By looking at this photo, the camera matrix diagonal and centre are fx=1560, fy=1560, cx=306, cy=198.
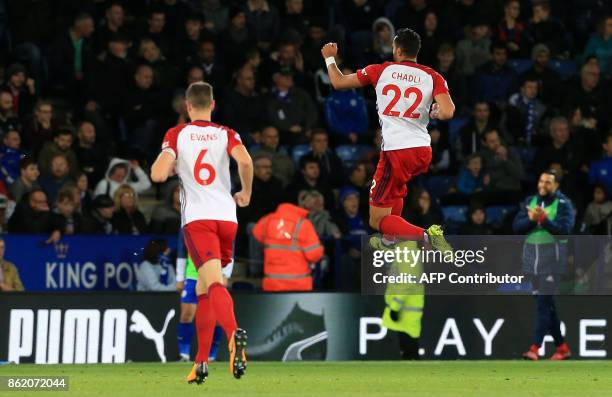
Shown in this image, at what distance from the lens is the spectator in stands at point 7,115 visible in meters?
18.9

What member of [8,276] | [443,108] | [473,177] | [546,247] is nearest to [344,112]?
[473,177]

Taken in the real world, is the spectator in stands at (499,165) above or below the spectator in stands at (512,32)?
below

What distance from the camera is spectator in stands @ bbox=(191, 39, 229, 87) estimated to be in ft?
68.2

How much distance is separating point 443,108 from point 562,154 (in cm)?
778

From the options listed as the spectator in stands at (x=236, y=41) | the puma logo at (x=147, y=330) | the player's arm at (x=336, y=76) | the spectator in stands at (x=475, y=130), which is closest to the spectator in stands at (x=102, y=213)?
the puma logo at (x=147, y=330)

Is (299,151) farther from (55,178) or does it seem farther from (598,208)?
(598,208)

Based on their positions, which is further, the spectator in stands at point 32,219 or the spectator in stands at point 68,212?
the spectator in stands at point 68,212

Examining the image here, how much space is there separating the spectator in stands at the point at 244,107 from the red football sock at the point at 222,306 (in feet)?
28.2

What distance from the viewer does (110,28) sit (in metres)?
20.9

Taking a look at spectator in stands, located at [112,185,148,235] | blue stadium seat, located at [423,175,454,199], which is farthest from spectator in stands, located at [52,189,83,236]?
blue stadium seat, located at [423,175,454,199]

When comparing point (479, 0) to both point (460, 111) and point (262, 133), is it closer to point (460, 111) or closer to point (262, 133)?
point (460, 111)

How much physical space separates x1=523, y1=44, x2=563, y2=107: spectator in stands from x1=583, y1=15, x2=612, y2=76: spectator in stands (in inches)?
29.7

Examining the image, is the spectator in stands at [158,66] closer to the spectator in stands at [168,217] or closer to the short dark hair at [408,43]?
the spectator in stands at [168,217]

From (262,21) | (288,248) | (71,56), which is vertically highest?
(262,21)
